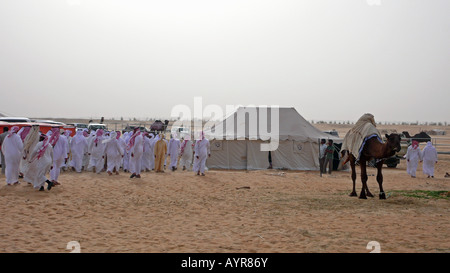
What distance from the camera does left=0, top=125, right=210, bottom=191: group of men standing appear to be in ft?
38.3

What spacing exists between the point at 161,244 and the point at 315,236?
2.36 meters

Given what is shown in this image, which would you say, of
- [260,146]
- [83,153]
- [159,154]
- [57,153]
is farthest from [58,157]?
[260,146]

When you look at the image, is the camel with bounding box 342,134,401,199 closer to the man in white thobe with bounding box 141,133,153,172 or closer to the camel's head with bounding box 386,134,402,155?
the camel's head with bounding box 386,134,402,155

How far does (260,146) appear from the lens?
74.0 ft

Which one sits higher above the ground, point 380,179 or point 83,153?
point 83,153

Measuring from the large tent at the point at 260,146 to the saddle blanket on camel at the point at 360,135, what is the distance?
9.97 m

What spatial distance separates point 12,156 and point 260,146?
41.8 feet

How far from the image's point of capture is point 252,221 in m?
8.22

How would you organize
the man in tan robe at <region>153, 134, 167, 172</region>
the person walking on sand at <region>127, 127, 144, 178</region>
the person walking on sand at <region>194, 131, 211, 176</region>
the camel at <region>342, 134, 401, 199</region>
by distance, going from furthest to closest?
1. the man in tan robe at <region>153, 134, 167, 172</region>
2. the person walking on sand at <region>194, 131, 211, 176</region>
3. the person walking on sand at <region>127, 127, 144, 178</region>
4. the camel at <region>342, 134, 401, 199</region>

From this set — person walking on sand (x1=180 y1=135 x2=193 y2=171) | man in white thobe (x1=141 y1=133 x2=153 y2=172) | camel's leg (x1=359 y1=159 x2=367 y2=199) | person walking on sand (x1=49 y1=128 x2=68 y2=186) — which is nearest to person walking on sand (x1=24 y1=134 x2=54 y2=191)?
person walking on sand (x1=49 y1=128 x2=68 y2=186)

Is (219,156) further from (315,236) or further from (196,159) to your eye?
(315,236)

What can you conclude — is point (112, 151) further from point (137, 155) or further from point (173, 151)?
point (173, 151)

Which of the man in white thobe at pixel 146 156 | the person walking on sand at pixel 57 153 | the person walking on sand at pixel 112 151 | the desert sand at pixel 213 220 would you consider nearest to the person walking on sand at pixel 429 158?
the desert sand at pixel 213 220
